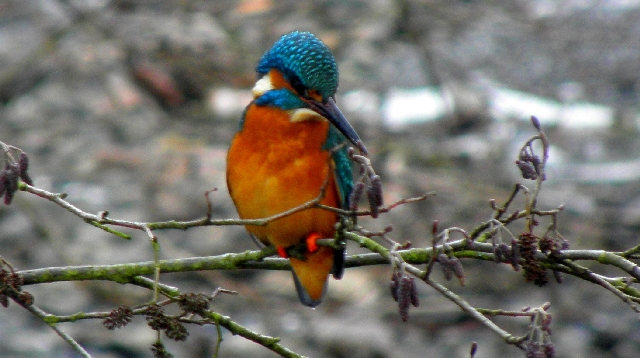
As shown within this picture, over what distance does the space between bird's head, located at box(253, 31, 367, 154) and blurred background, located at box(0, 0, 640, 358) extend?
2423mm

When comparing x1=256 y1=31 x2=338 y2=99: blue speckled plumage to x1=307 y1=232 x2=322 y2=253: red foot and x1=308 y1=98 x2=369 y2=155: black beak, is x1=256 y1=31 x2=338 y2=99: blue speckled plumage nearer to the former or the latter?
x1=308 y1=98 x2=369 y2=155: black beak

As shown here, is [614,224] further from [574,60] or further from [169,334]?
[169,334]

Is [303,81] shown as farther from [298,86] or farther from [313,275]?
[313,275]

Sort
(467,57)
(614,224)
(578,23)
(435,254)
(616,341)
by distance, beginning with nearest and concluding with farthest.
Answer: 1. (435,254)
2. (616,341)
3. (614,224)
4. (578,23)
5. (467,57)

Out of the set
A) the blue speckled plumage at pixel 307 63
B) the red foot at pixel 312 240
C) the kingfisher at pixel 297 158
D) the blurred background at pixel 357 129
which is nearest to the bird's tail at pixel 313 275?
the kingfisher at pixel 297 158

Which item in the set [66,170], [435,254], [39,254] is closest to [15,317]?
[39,254]

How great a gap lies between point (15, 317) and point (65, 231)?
0.99m

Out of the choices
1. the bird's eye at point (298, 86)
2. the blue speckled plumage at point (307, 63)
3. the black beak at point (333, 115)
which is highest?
the blue speckled plumage at point (307, 63)

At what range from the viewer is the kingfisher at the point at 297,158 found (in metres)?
3.33

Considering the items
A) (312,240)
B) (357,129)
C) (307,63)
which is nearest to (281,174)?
(312,240)

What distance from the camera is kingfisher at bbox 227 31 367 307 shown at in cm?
333

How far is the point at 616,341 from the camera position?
6.59 meters

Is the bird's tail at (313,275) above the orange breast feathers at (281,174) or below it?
below

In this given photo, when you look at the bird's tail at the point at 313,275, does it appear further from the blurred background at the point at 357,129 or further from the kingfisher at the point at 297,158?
the blurred background at the point at 357,129
